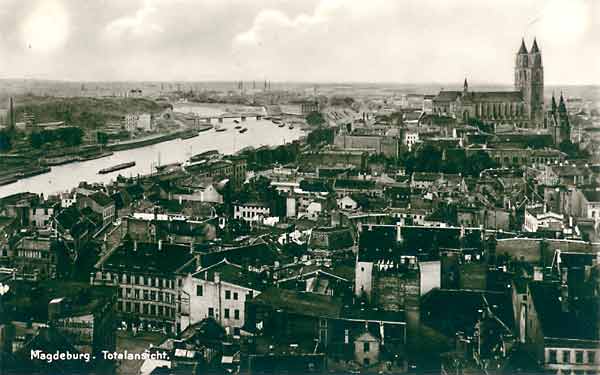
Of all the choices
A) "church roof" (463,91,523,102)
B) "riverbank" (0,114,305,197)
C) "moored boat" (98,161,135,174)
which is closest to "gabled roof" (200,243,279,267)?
"riverbank" (0,114,305,197)

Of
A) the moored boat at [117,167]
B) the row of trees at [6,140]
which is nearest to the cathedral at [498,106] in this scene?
the moored boat at [117,167]

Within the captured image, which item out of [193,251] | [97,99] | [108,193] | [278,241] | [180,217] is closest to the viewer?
[193,251]

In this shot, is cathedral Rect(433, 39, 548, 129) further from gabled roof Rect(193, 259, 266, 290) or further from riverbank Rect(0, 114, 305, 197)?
gabled roof Rect(193, 259, 266, 290)

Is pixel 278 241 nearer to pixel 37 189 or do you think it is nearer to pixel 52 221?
pixel 52 221

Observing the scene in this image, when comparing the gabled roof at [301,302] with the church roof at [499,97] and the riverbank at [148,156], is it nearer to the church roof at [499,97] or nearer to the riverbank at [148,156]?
the riverbank at [148,156]

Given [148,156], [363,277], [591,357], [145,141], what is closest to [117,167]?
[148,156]

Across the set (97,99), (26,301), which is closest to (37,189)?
(97,99)
